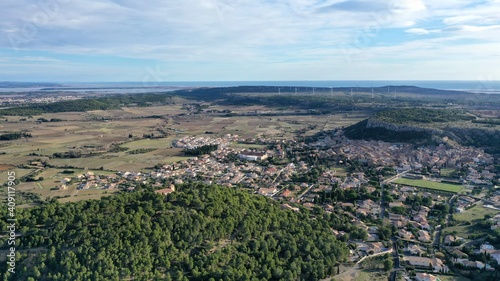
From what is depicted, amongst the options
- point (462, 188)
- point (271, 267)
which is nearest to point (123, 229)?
point (271, 267)

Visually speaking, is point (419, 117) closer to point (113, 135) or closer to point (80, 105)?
point (113, 135)

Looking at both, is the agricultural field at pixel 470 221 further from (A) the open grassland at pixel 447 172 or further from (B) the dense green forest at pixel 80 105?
(B) the dense green forest at pixel 80 105

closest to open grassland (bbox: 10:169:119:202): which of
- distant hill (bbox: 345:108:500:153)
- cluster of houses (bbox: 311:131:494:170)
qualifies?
cluster of houses (bbox: 311:131:494:170)

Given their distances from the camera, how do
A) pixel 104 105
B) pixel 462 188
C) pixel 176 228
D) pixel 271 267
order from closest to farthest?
pixel 271 267, pixel 176 228, pixel 462 188, pixel 104 105

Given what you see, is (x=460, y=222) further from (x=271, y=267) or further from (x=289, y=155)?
(x=289, y=155)

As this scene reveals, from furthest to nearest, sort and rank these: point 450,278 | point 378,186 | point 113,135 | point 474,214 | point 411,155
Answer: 1. point 113,135
2. point 411,155
3. point 378,186
4. point 474,214
5. point 450,278

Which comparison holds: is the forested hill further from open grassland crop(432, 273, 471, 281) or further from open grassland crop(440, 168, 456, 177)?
A: open grassland crop(440, 168, 456, 177)

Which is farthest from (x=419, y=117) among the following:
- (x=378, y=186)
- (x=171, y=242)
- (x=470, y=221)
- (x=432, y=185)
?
(x=171, y=242)
